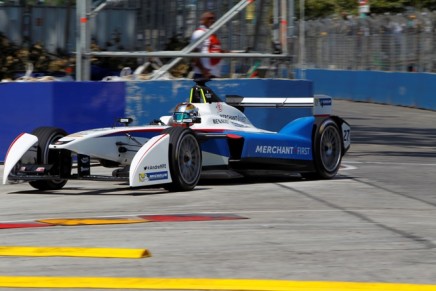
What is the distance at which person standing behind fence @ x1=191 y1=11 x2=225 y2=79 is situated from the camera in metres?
15.6

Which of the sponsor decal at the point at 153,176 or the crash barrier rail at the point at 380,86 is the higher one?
the crash barrier rail at the point at 380,86

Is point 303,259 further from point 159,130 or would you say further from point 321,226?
point 159,130

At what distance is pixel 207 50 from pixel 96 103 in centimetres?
241

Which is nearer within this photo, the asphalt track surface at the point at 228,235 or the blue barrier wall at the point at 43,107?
the asphalt track surface at the point at 228,235

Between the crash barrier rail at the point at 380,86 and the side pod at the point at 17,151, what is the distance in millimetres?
19239

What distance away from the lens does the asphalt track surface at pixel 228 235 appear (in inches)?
253

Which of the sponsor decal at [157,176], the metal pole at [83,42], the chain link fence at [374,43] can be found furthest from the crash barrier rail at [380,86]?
the sponsor decal at [157,176]

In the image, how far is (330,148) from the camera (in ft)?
41.2

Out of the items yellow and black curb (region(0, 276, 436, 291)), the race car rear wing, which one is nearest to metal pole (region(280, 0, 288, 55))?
the race car rear wing

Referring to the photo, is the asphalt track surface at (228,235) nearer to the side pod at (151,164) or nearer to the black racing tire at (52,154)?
the side pod at (151,164)

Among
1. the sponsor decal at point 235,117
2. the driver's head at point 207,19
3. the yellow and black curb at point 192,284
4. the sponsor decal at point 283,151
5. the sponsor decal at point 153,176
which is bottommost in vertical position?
the yellow and black curb at point 192,284

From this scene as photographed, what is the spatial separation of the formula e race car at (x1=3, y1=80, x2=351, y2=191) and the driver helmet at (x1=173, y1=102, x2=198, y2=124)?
0.01m

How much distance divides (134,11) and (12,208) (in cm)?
708

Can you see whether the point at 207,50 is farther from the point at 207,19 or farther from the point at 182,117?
the point at 182,117
